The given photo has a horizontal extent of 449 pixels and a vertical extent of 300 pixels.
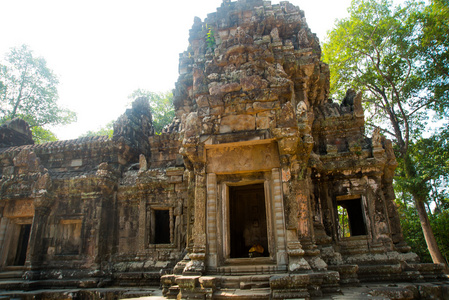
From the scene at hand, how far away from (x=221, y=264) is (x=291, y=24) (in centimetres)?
767

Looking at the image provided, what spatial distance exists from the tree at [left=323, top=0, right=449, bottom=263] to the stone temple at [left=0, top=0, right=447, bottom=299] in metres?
6.67

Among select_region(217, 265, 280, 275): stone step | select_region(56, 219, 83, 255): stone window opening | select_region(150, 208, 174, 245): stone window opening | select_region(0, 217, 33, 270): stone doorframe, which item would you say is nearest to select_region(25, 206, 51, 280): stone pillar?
select_region(56, 219, 83, 255): stone window opening

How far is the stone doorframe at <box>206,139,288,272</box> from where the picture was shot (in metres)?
6.33

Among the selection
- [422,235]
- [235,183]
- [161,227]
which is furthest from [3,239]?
[422,235]

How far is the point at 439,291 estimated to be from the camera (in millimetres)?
6312

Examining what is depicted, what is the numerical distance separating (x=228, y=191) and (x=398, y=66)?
14267 mm

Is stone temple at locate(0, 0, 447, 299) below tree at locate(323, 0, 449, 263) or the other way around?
below

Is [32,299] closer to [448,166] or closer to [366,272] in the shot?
[366,272]

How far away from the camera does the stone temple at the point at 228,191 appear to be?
6348 mm

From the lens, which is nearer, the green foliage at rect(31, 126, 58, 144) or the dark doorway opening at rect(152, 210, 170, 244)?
the dark doorway opening at rect(152, 210, 170, 244)

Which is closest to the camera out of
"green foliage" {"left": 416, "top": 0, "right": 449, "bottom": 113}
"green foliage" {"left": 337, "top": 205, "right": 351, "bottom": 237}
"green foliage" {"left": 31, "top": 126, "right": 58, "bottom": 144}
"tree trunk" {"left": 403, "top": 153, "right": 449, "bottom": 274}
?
"green foliage" {"left": 337, "top": 205, "right": 351, "bottom": 237}

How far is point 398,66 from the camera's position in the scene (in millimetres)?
16375

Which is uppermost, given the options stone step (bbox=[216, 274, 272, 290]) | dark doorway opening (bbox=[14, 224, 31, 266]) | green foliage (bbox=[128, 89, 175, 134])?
green foliage (bbox=[128, 89, 175, 134])

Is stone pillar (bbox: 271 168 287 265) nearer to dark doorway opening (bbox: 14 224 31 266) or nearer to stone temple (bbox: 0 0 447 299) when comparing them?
stone temple (bbox: 0 0 447 299)
